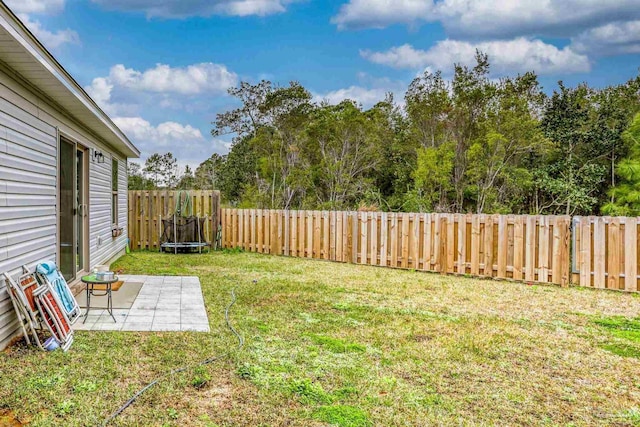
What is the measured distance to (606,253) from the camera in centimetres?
665

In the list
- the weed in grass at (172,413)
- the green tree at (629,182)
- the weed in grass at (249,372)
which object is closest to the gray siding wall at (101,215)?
the weed in grass at (249,372)

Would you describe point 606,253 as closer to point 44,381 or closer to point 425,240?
point 425,240

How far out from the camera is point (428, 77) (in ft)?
60.4

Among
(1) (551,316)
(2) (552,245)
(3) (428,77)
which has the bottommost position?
(1) (551,316)

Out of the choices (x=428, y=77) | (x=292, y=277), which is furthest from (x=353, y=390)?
(x=428, y=77)

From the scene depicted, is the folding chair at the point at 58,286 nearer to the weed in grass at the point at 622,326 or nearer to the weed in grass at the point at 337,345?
the weed in grass at the point at 337,345

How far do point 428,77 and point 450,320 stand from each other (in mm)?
15623

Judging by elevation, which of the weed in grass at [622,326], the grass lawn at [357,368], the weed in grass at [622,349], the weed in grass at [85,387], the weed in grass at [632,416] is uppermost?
the weed in grass at [85,387]

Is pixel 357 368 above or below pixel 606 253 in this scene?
below

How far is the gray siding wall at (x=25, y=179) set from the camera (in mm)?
3596

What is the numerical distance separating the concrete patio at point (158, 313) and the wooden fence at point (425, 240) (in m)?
4.06

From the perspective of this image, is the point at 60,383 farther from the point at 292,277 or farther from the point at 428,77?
the point at 428,77

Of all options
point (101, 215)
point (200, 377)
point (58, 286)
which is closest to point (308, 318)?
point (200, 377)

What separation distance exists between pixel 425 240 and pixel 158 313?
5203 mm
